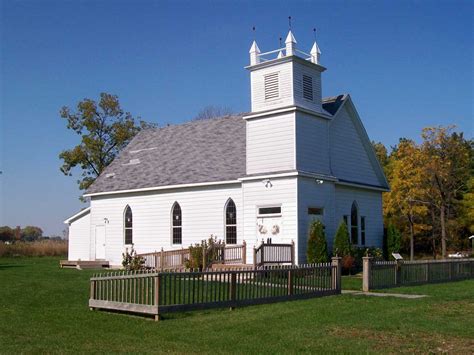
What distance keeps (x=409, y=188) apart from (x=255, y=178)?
969 inches

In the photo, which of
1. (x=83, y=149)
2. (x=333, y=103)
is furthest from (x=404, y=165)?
(x=83, y=149)

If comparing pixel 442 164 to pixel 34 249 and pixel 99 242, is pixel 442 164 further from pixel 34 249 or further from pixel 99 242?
pixel 34 249

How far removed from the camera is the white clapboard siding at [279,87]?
1070 inches

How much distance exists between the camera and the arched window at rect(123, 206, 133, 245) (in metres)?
34.7

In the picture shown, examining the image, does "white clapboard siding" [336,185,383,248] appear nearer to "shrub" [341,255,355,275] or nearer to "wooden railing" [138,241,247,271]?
"shrub" [341,255,355,275]

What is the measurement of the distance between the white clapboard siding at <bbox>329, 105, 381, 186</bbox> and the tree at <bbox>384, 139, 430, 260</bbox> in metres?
15.8

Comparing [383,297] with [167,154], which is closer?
[383,297]

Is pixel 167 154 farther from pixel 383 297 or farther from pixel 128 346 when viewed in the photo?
pixel 128 346

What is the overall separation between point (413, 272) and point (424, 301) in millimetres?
5958

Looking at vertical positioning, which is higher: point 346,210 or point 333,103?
point 333,103

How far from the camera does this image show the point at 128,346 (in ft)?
35.0

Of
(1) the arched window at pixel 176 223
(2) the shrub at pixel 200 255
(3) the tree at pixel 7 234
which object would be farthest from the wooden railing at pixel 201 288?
(3) the tree at pixel 7 234

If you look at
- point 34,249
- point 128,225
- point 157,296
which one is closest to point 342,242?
point 128,225

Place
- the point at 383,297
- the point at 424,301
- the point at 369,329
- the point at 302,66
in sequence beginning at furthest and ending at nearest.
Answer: the point at 302,66 < the point at 383,297 < the point at 424,301 < the point at 369,329
